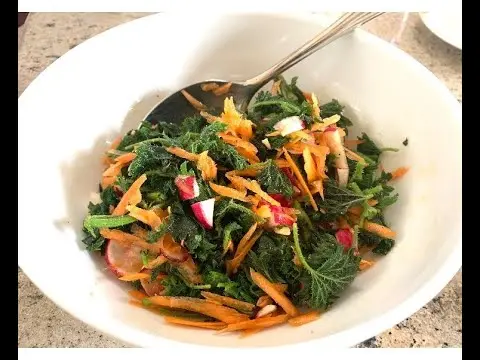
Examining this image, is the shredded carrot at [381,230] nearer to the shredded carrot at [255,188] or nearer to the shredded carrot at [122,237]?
the shredded carrot at [255,188]

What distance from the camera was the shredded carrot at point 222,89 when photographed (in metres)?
1.47

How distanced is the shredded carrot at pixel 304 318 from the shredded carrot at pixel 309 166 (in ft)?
0.98

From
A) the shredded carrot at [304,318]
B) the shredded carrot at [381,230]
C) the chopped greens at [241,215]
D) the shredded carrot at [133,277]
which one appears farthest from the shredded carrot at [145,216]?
the shredded carrot at [381,230]

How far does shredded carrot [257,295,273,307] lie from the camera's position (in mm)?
1107

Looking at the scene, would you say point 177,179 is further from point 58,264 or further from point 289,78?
point 289,78

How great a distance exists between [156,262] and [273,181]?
0.98ft

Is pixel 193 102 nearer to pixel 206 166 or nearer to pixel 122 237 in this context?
pixel 206 166

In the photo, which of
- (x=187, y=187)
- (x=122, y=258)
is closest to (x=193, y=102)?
(x=187, y=187)

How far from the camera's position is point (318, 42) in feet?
4.50

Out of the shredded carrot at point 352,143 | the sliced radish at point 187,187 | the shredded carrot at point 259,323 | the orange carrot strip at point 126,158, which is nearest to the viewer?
the shredded carrot at point 259,323

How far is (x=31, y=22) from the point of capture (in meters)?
1.86

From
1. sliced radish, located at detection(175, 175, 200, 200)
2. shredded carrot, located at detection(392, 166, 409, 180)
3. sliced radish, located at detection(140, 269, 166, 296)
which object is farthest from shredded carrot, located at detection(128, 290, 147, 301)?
shredded carrot, located at detection(392, 166, 409, 180)
